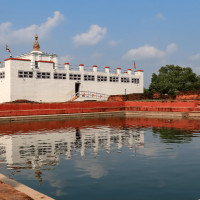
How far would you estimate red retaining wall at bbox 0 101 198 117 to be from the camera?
3606cm

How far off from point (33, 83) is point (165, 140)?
32.6m

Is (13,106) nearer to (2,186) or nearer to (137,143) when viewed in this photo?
(137,143)

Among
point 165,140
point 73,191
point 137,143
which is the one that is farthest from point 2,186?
point 165,140

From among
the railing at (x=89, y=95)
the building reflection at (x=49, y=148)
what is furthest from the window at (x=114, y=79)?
the building reflection at (x=49, y=148)

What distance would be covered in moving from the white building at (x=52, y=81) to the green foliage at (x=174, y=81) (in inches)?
200

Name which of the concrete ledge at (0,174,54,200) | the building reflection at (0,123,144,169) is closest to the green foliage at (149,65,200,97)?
the building reflection at (0,123,144,169)

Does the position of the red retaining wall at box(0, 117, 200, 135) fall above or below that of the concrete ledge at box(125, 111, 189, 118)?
below

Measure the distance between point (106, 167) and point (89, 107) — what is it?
32.0 metres

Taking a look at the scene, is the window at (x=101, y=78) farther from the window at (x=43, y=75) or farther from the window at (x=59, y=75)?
the window at (x=43, y=75)

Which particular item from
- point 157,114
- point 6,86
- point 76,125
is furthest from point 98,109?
point 6,86

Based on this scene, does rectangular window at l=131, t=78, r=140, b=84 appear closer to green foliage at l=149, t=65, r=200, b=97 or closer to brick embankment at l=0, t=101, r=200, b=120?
green foliage at l=149, t=65, r=200, b=97

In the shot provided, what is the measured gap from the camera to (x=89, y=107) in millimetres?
43188

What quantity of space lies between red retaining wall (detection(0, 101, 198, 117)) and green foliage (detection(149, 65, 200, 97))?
15.8m

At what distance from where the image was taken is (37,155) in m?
13.8
